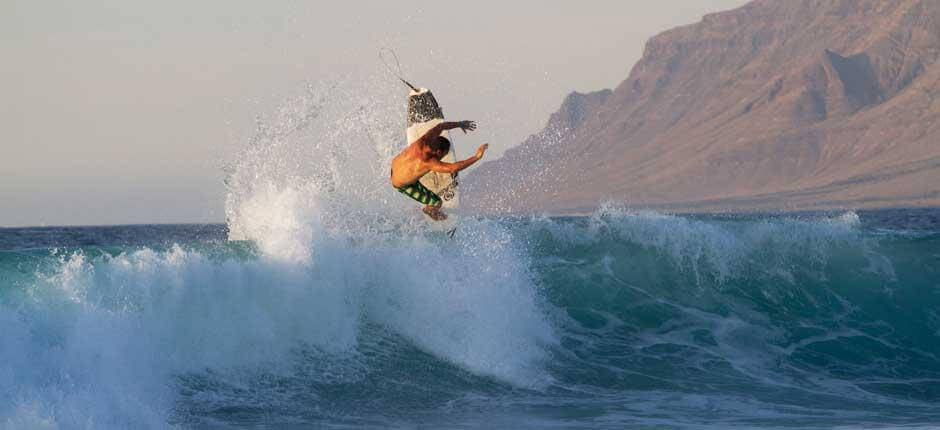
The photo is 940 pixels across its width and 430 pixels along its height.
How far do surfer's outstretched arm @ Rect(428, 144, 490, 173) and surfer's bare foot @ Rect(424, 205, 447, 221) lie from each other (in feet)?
3.98

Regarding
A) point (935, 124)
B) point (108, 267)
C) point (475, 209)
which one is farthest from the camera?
point (935, 124)

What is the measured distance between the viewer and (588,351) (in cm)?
1828

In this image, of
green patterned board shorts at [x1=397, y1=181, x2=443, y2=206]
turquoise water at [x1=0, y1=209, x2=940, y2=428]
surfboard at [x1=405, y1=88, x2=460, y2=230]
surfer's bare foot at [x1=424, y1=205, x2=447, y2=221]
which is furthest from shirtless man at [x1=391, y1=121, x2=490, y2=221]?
turquoise water at [x1=0, y1=209, x2=940, y2=428]

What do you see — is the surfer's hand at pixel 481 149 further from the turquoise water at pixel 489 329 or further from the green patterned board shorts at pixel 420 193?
the turquoise water at pixel 489 329

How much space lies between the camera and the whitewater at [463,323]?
534 inches

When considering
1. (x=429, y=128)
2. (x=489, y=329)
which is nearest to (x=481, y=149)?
(x=429, y=128)

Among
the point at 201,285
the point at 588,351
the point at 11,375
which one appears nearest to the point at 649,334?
the point at 588,351

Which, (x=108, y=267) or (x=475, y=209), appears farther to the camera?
(x=475, y=209)

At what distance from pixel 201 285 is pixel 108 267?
4.10ft

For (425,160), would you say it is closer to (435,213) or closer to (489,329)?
(435,213)

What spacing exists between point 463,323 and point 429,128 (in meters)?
3.68

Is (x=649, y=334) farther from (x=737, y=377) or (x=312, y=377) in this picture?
(x=312, y=377)

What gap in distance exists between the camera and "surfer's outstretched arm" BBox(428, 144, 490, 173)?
38.4 feet

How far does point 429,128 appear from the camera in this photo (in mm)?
14547
